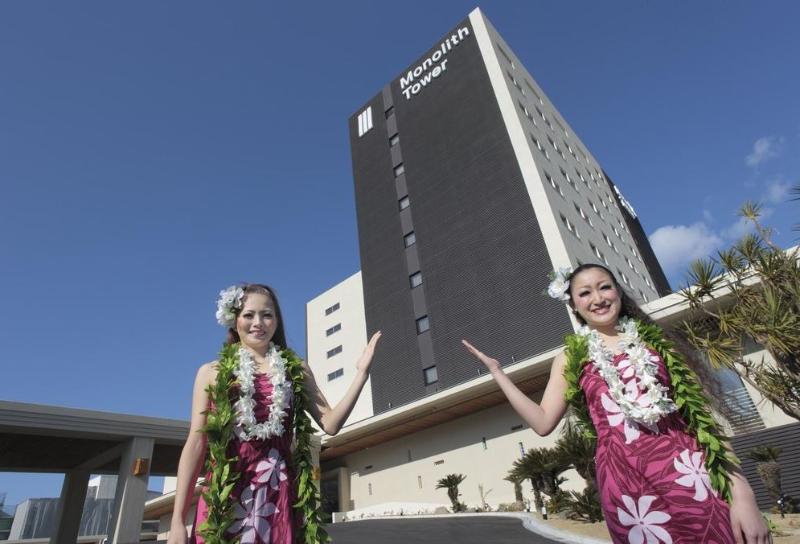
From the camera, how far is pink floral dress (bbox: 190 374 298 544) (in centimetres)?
228

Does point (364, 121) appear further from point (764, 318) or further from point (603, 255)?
point (764, 318)

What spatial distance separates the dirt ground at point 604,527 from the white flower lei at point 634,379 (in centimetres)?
825

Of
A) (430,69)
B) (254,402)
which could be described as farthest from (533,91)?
(254,402)

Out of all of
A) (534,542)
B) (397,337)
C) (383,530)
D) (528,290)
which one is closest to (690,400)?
(534,542)

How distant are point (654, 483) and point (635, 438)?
0.24 m

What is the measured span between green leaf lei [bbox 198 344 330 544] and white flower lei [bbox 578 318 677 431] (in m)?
1.78

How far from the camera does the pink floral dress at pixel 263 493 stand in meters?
2.28

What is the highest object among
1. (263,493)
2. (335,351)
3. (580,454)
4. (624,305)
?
(335,351)

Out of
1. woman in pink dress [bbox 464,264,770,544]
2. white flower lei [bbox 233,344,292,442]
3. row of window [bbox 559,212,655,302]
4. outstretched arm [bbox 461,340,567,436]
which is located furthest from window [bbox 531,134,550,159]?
white flower lei [bbox 233,344,292,442]

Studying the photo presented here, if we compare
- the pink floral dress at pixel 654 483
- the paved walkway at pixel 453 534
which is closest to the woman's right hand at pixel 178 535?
the pink floral dress at pixel 654 483

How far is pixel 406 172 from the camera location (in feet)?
105

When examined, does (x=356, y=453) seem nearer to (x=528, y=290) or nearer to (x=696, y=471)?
(x=528, y=290)

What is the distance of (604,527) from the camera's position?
10.6 m

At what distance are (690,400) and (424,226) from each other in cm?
2715
